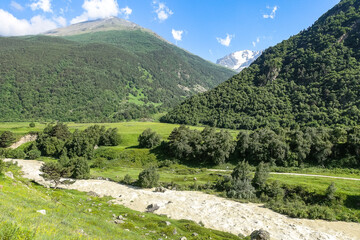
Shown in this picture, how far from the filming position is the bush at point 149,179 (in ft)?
187

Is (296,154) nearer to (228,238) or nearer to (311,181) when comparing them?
(311,181)

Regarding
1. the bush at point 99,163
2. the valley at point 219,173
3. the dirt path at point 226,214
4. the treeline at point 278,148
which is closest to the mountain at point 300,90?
the valley at point 219,173

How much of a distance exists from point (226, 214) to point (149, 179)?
988 inches

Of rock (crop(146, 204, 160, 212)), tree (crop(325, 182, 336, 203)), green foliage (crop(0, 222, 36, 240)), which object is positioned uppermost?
green foliage (crop(0, 222, 36, 240))

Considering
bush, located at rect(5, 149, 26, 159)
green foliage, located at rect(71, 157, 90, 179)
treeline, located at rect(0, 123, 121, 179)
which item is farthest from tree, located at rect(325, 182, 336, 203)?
bush, located at rect(5, 149, 26, 159)

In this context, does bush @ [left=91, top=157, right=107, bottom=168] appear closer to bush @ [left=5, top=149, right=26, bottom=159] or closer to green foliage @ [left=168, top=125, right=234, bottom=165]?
green foliage @ [left=168, top=125, right=234, bottom=165]

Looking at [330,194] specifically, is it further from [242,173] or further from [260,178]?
[242,173]

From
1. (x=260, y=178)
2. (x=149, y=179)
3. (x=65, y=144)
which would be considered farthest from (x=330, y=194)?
(x=65, y=144)

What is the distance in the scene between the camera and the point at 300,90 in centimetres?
14612

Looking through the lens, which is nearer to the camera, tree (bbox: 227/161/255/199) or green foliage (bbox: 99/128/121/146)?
tree (bbox: 227/161/255/199)

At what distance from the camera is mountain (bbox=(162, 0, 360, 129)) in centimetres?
12257

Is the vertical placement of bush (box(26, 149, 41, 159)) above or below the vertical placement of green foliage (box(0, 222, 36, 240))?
below

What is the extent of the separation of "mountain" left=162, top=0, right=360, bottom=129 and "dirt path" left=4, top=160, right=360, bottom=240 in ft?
305

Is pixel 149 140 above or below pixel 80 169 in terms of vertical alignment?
above
